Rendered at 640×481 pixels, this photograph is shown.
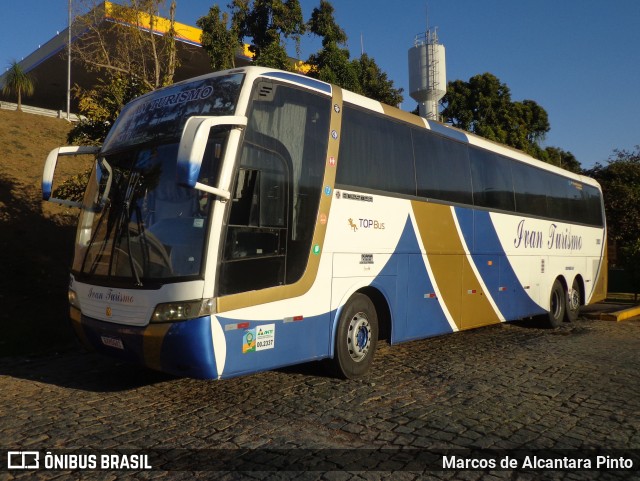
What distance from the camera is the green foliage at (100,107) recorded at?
11.6 metres

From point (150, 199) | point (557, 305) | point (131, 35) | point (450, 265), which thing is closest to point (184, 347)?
point (150, 199)

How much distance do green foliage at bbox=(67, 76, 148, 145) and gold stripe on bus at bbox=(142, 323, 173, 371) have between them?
24.9 ft

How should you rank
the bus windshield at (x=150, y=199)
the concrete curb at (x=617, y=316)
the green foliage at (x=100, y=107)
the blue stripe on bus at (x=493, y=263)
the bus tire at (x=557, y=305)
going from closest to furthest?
the bus windshield at (x=150, y=199) < the blue stripe on bus at (x=493, y=263) < the green foliage at (x=100, y=107) < the bus tire at (x=557, y=305) < the concrete curb at (x=617, y=316)

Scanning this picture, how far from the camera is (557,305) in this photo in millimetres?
12633

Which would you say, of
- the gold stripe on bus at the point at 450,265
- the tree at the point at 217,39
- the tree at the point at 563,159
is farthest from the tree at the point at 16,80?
the tree at the point at 563,159

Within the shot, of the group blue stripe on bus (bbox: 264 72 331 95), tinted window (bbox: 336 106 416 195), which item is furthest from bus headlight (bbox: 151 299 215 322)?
blue stripe on bus (bbox: 264 72 331 95)

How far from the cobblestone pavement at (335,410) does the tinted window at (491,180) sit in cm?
286

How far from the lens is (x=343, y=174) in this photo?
261 inches

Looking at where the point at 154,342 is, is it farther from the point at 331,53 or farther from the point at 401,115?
the point at 331,53

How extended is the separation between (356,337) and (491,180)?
4.72 m

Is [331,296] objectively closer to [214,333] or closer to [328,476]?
[214,333]

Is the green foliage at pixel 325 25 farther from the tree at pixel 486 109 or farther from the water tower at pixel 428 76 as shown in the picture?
the tree at pixel 486 109

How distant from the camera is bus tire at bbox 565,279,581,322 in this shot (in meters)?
13.0

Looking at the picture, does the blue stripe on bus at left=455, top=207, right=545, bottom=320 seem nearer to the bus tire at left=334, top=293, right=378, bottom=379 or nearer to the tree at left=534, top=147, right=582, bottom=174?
the bus tire at left=334, top=293, right=378, bottom=379
